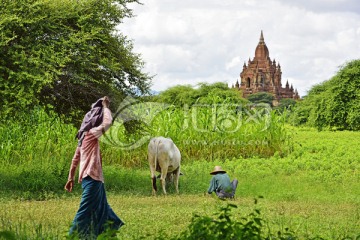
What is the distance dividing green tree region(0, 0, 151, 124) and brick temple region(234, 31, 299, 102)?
64865mm

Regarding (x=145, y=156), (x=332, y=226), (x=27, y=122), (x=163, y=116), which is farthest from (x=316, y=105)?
(x=332, y=226)

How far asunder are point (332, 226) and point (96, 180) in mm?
3304

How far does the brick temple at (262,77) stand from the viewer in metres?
80.2

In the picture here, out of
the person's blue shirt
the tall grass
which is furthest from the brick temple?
the person's blue shirt

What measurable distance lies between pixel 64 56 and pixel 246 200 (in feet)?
15.9

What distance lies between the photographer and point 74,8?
13.9 m

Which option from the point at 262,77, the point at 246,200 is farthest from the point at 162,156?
the point at 262,77

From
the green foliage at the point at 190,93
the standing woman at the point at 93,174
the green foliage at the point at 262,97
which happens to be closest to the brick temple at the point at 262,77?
the green foliage at the point at 262,97

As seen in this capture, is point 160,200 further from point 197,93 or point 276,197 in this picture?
point 197,93

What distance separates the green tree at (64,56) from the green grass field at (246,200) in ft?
6.76

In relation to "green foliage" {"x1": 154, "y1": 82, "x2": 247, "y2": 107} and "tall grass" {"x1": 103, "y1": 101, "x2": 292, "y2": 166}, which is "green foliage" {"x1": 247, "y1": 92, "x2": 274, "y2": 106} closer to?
"green foliage" {"x1": 154, "y1": 82, "x2": 247, "y2": 107}

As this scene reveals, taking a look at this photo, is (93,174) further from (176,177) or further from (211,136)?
(211,136)

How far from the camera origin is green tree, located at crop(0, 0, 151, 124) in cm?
1291

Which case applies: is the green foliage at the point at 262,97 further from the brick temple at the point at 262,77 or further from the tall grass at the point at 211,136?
the tall grass at the point at 211,136
